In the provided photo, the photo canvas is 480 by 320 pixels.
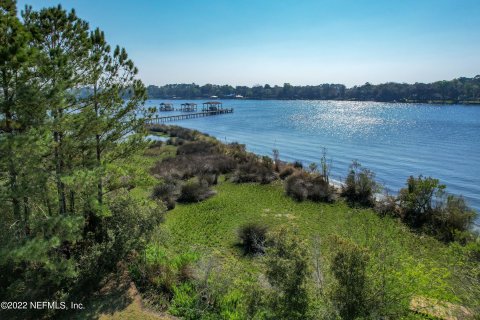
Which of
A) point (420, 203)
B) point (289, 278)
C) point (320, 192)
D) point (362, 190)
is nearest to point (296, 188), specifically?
point (320, 192)

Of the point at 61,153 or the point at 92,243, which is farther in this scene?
the point at 92,243

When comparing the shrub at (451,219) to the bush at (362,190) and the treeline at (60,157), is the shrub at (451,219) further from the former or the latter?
the treeline at (60,157)

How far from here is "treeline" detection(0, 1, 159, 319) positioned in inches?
291

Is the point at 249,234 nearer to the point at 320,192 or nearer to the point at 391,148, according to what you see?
the point at 320,192

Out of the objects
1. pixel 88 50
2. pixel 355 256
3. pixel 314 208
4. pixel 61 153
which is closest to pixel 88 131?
pixel 61 153

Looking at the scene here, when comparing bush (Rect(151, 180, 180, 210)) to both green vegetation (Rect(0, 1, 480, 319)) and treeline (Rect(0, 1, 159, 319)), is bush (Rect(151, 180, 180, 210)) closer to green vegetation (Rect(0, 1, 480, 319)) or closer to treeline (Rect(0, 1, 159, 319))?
green vegetation (Rect(0, 1, 480, 319))

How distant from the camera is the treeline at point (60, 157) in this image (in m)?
7.40

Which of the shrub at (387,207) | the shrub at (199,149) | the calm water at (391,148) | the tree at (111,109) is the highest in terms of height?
the tree at (111,109)

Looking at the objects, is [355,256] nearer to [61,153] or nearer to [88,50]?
[61,153]

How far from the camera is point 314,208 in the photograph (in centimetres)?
1912

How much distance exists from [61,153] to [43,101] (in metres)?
2.39

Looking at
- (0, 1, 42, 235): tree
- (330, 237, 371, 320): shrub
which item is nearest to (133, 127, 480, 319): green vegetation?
(330, 237, 371, 320): shrub

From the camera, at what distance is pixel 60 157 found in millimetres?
9609

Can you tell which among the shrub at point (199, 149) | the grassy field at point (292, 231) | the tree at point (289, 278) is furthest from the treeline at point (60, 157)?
the shrub at point (199, 149)
